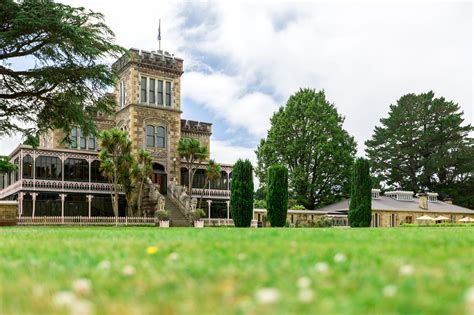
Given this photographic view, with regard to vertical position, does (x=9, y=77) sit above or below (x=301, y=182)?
A: above

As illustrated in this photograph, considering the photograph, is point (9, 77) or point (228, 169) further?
point (228, 169)

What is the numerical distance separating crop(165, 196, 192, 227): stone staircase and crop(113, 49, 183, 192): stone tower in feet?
7.41

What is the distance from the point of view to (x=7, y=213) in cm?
2650

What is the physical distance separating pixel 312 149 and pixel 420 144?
20.1 m

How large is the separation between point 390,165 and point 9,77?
165 feet

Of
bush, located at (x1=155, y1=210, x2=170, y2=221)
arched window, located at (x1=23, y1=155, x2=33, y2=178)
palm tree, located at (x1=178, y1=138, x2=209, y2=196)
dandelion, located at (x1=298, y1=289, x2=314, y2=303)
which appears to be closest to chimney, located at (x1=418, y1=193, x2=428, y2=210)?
palm tree, located at (x1=178, y1=138, x2=209, y2=196)

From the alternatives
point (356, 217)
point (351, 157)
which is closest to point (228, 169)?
point (351, 157)

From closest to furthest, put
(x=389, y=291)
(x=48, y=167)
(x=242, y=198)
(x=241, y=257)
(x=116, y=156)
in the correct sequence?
(x=389, y=291)
(x=241, y=257)
(x=242, y=198)
(x=116, y=156)
(x=48, y=167)

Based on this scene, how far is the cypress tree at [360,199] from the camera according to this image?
35.7 metres

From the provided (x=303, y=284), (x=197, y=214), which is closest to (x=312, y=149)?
(x=197, y=214)

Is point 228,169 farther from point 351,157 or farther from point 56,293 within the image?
point 56,293

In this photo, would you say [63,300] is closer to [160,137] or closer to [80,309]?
[80,309]

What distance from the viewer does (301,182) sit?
50719 millimetres

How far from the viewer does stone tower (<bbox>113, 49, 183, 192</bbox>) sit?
4581cm
